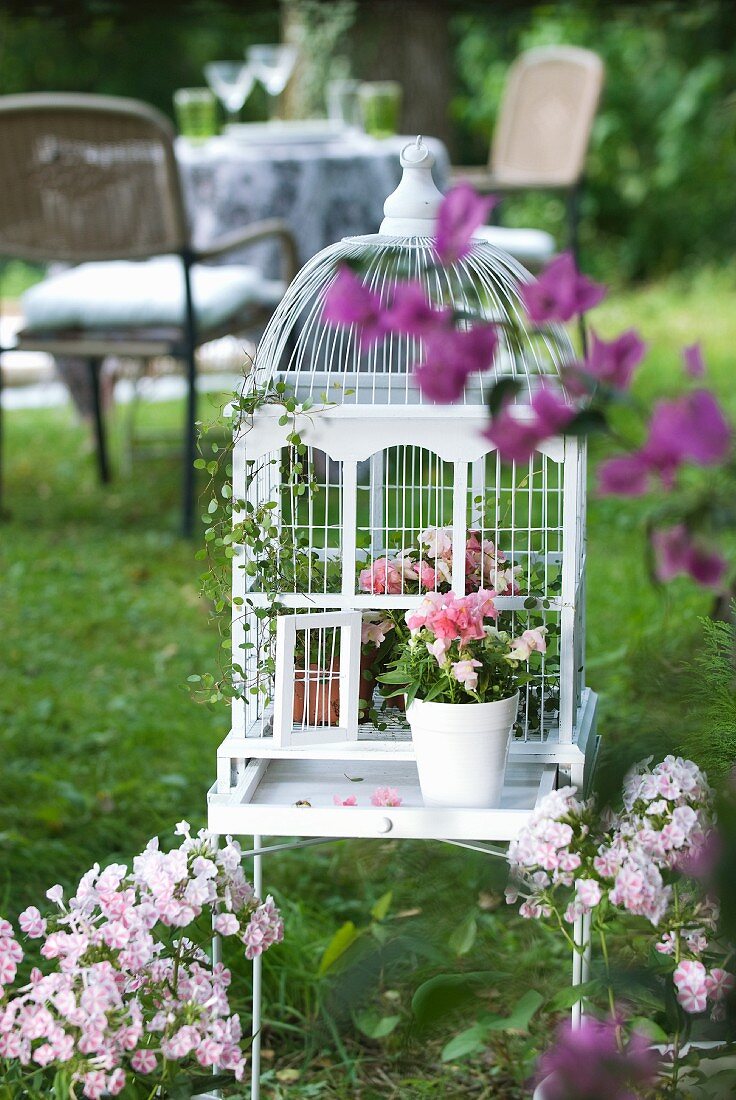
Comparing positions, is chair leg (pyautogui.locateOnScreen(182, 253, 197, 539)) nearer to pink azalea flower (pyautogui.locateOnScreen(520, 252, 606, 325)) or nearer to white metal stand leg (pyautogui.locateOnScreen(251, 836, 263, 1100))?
white metal stand leg (pyautogui.locateOnScreen(251, 836, 263, 1100))

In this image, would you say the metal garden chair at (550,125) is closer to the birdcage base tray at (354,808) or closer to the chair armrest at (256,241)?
the chair armrest at (256,241)

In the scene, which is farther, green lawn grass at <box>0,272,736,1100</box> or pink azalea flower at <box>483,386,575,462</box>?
green lawn grass at <box>0,272,736,1100</box>

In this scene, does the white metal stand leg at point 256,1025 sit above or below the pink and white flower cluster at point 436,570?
below

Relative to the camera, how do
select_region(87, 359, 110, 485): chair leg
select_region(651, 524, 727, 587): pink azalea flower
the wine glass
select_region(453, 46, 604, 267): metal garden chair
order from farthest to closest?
select_region(453, 46, 604, 267): metal garden chair → the wine glass → select_region(87, 359, 110, 485): chair leg → select_region(651, 524, 727, 587): pink azalea flower

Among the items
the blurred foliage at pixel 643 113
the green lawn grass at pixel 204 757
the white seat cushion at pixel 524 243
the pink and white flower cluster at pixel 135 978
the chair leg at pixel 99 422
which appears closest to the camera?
the pink and white flower cluster at pixel 135 978

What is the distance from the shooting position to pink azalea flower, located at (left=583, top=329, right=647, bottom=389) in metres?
0.70

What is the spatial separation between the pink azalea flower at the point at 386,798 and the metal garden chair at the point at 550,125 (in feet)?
12.1

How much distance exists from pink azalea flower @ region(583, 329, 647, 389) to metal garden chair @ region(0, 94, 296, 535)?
114 inches

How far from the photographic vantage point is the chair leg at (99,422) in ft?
14.1

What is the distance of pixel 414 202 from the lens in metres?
1.40

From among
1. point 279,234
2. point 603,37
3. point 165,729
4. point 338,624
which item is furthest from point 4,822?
point 603,37

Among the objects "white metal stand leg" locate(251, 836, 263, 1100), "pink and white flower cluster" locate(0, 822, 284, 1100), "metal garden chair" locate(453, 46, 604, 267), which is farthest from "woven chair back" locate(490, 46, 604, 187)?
"pink and white flower cluster" locate(0, 822, 284, 1100)

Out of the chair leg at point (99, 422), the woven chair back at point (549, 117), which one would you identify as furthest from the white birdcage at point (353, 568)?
the woven chair back at point (549, 117)

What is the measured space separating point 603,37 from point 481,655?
Answer: 337 inches
